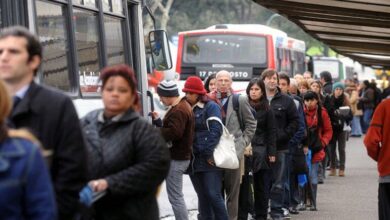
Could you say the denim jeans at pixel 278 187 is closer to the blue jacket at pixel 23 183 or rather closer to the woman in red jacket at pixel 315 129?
the woman in red jacket at pixel 315 129

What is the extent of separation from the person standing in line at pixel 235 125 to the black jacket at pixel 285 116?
161 cm

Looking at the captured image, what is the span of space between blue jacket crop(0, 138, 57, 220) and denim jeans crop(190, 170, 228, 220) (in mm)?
6981

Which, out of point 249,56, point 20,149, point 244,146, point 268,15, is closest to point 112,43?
point 244,146

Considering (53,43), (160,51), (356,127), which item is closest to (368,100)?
(356,127)

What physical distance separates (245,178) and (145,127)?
22.8ft

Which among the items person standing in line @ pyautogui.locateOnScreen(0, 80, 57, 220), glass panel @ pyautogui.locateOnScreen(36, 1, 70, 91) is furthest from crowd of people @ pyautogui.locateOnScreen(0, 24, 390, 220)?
glass panel @ pyautogui.locateOnScreen(36, 1, 70, 91)

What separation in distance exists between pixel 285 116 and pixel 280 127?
6.6 inches

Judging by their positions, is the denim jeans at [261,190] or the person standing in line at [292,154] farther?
the person standing in line at [292,154]

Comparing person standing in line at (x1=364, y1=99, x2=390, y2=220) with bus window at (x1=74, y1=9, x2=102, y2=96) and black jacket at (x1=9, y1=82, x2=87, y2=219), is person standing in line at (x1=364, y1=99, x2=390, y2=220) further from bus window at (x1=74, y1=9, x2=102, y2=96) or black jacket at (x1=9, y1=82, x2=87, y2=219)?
black jacket at (x1=9, y1=82, x2=87, y2=219)

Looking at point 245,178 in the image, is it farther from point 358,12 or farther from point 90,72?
point 90,72

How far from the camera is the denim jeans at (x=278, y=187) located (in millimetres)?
13812

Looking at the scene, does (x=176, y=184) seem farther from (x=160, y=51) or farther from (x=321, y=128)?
(x=321, y=128)

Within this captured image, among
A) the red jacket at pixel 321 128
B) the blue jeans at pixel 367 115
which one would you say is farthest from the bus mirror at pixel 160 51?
the blue jeans at pixel 367 115

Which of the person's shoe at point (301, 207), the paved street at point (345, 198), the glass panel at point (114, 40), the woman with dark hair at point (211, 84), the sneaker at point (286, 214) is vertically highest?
the glass panel at point (114, 40)
